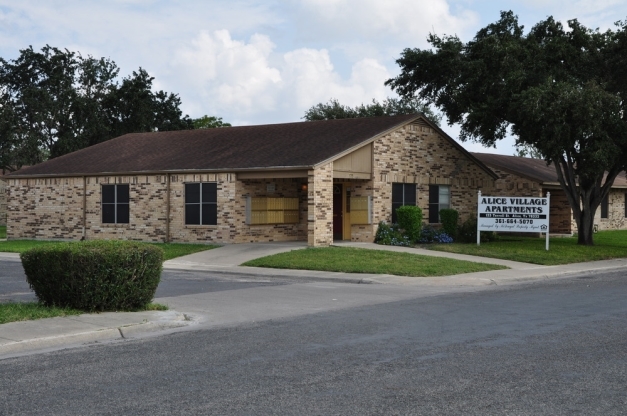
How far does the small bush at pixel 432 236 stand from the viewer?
29312 millimetres

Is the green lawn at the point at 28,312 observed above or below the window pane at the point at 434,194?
below

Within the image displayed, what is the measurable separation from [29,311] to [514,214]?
62.0ft

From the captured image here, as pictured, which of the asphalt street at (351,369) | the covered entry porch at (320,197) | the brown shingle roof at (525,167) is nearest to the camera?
the asphalt street at (351,369)

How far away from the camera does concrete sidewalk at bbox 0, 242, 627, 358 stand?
10375 mm

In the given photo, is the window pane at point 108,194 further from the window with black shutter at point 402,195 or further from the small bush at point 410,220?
the small bush at point 410,220

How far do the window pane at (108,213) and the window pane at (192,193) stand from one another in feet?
12.4

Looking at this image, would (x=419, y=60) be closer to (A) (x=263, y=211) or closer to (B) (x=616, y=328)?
(A) (x=263, y=211)

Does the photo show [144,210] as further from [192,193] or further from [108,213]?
[192,193]

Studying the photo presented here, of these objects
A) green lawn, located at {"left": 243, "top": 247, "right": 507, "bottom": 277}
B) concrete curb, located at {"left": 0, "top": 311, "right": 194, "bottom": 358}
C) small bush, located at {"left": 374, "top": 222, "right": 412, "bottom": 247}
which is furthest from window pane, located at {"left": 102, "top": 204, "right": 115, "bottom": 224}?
concrete curb, located at {"left": 0, "top": 311, "right": 194, "bottom": 358}

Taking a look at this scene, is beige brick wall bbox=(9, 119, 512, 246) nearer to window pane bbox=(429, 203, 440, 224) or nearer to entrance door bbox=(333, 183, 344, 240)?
window pane bbox=(429, 203, 440, 224)

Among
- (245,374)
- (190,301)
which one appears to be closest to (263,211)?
(190,301)

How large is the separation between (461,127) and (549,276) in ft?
42.4

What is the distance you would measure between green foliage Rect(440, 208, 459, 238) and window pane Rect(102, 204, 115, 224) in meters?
12.6

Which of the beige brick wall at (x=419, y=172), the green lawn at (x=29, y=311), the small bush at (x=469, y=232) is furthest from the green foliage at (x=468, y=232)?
the green lawn at (x=29, y=311)
